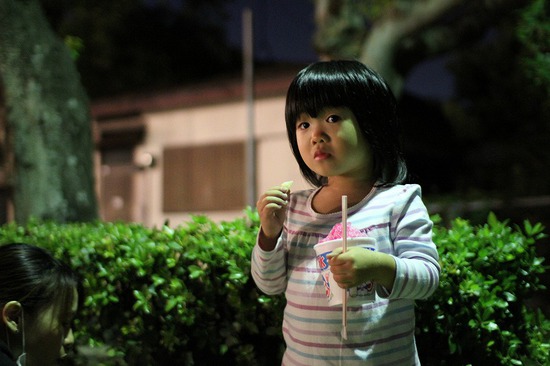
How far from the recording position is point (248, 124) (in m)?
15.4

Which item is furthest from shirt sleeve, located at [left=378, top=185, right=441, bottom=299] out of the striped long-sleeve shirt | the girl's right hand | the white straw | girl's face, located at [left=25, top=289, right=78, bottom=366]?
girl's face, located at [left=25, top=289, right=78, bottom=366]

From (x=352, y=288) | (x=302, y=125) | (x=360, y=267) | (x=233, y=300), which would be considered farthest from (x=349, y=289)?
(x=233, y=300)

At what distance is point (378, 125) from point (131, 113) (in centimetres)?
1621

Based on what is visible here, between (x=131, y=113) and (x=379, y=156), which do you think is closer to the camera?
(x=379, y=156)

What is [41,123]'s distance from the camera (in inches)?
268

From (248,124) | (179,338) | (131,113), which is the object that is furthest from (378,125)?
A: (131,113)

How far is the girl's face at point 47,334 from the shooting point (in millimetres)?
2457

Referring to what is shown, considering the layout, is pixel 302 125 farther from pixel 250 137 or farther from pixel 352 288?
pixel 250 137

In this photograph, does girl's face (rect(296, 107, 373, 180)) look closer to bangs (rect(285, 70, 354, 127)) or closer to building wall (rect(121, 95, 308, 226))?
bangs (rect(285, 70, 354, 127))

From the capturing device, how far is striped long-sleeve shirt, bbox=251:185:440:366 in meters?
2.04

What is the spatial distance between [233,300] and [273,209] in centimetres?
102

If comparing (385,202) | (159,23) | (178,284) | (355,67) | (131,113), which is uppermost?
(159,23)

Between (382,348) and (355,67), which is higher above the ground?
(355,67)

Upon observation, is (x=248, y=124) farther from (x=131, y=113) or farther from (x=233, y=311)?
(x=233, y=311)
